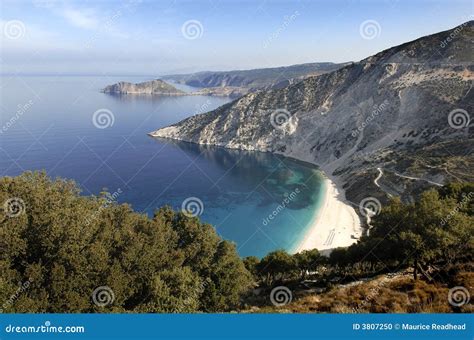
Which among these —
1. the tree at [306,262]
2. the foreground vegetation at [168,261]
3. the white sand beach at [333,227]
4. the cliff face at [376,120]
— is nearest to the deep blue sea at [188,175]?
the white sand beach at [333,227]

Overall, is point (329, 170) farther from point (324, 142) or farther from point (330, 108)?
point (330, 108)

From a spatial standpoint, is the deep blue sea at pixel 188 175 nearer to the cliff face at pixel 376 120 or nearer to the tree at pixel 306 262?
the cliff face at pixel 376 120

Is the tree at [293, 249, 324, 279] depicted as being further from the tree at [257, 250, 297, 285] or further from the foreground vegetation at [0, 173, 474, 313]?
the foreground vegetation at [0, 173, 474, 313]

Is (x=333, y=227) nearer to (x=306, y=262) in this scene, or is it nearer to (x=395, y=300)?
(x=306, y=262)

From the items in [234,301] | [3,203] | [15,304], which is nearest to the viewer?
[15,304]

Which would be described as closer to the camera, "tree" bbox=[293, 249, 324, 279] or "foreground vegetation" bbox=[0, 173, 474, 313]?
"foreground vegetation" bbox=[0, 173, 474, 313]

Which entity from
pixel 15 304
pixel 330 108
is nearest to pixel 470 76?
pixel 330 108

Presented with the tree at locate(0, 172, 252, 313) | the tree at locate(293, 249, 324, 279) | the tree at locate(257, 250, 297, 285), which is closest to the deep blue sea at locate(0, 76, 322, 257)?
the tree at locate(257, 250, 297, 285)
